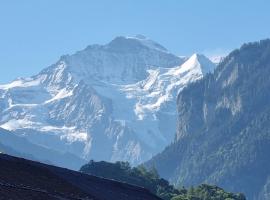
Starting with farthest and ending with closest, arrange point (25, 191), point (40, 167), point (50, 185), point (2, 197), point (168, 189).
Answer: point (168, 189)
point (40, 167)
point (50, 185)
point (25, 191)
point (2, 197)

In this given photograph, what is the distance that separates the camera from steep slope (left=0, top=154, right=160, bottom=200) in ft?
168

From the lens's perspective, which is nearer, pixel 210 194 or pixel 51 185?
pixel 51 185

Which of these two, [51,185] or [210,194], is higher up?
[210,194]

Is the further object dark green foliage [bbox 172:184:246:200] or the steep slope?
dark green foliage [bbox 172:184:246:200]

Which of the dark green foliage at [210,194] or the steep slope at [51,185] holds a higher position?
the dark green foliage at [210,194]

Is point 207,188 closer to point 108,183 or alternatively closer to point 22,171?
point 108,183

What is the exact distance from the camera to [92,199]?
193 ft

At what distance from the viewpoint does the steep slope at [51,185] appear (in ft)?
168

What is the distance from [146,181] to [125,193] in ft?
412

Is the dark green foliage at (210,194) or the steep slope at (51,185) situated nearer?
the steep slope at (51,185)

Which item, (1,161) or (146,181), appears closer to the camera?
(1,161)

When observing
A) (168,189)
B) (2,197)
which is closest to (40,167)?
(2,197)

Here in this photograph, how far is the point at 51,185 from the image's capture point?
57.6m

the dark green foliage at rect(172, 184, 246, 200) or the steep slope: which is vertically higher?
the dark green foliage at rect(172, 184, 246, 200)
